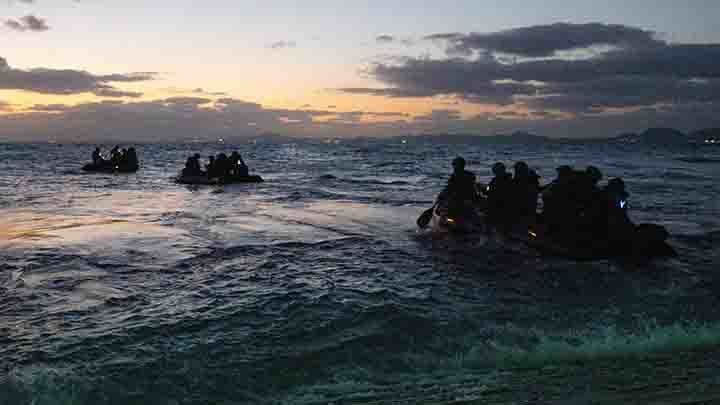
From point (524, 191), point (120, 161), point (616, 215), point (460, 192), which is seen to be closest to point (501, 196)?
point (524, 191)

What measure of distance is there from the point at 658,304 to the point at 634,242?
2933mm

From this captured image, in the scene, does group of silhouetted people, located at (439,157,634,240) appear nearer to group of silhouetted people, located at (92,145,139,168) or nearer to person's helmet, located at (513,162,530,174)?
person's helmet, located at (513,162,530,174)

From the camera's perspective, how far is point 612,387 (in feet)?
17.2

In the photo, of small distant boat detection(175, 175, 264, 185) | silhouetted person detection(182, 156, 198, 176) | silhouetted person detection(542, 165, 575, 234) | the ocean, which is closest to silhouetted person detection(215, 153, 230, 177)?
small distant boat detection(175, 175, 264, 185)

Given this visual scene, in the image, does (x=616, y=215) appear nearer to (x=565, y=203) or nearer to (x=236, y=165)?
(x=565, y=203)

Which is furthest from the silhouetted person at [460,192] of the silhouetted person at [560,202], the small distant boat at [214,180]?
the small distant boat at [214,180]

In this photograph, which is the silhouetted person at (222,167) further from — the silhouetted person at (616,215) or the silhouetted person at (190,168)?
the silhouetted person at (616,215)

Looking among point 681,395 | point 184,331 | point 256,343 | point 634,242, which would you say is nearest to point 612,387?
point 681,395

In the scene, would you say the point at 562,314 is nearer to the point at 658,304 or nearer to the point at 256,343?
the point at 658,304

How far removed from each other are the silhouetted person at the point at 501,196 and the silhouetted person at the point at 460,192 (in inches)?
27.9

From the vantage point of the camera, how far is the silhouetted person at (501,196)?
13.7 metres

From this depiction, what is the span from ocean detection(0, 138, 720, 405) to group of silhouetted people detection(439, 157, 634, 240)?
713 millimetres

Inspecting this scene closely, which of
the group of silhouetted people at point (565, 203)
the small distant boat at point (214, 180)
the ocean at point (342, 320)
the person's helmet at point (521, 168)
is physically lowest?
the ocean at point (342, 320)

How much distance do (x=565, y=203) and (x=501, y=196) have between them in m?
2.26
